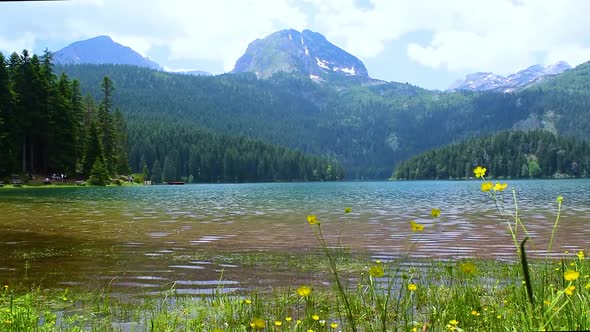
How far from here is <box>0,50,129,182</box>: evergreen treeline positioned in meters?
78.0

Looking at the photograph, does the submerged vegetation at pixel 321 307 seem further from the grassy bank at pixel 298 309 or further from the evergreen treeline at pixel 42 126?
the evergreen treeline at pixel 42 126

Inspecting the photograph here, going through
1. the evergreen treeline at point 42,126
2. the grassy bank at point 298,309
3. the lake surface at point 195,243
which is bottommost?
the lake surface at point 195,243

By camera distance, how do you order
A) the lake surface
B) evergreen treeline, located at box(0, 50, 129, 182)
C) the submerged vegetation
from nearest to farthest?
the submerged vegetation → the lake surface → evergreen treeline, located at box(0, 50, 129, 182)

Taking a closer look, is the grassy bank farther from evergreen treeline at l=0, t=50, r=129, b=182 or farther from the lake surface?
evergreen treeline at l=0, t=50, r=129, b=182

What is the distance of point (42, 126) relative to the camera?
278ft

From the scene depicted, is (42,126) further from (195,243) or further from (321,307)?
(321,307)

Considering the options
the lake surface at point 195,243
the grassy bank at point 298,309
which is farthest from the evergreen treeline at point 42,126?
the grassy bank at point 298,309

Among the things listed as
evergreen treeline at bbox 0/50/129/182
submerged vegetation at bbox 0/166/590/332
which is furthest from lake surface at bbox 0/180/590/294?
evergreen treeline at bbox 0/50/129/182

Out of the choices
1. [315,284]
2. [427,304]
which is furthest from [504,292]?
[315,284]

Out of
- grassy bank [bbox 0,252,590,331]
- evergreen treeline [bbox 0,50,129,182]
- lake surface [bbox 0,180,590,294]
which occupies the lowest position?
lake surface [bbox 0,180,590,294]

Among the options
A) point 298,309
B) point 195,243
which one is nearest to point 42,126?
point 195,243

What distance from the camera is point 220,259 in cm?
1460

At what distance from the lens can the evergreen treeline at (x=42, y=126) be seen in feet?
256

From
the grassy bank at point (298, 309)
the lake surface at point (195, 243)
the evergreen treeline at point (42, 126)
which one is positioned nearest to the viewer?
the grassy bank at point (298, 309)
